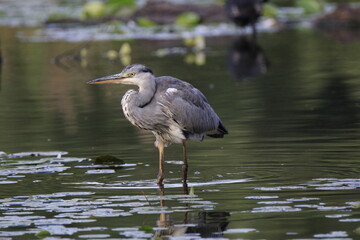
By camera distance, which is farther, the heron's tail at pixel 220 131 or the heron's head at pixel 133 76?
the heron's tail at pixel 220 131

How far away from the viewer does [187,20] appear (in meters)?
26.0

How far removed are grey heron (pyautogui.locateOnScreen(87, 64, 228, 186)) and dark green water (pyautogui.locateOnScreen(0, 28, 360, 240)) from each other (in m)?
0.37

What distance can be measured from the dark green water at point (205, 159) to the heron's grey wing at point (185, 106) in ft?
1.40

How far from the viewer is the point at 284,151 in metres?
9.48

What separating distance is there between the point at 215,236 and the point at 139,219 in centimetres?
80

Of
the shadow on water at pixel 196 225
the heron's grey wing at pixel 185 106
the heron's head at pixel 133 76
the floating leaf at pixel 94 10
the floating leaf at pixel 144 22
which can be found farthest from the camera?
the floating leaf at pixel 94 10

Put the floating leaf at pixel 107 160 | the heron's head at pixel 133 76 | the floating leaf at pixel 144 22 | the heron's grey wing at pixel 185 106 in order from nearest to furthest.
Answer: the heron's head at pixel 133 76, the heron's grey wing at pixel 185 106, the floating leaf at pixel 107 160, the floating leaf at pixel 144 22

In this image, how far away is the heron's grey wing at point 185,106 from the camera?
336 inches

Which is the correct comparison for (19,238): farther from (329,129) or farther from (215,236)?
(329,129)

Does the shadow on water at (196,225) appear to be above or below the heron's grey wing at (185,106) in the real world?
below

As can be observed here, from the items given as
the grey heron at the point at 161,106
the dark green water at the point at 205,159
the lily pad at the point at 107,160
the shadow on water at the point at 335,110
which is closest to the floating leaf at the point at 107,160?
the lily pad at the point at 107,160

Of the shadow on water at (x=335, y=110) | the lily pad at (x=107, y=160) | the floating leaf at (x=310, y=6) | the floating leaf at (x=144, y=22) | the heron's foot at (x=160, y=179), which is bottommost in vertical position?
the heron's foot at (x=160, y=179)

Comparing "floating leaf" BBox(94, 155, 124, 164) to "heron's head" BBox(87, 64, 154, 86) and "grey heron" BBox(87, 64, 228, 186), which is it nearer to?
"grey heron" BBox(87, 64, 228, 186)

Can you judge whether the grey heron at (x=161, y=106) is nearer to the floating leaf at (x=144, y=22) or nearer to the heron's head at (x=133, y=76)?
the heron's head at (x=133, y=76)
